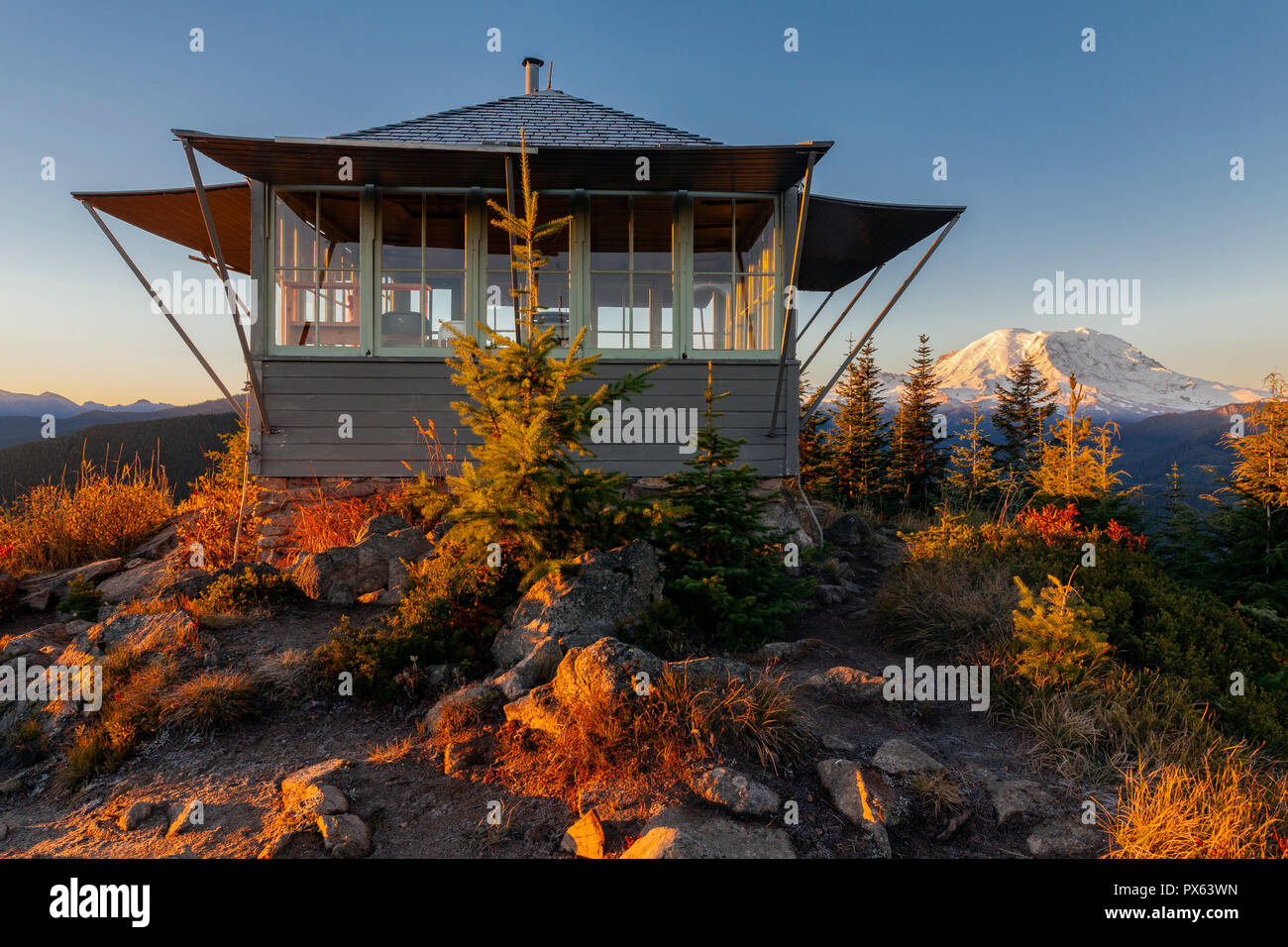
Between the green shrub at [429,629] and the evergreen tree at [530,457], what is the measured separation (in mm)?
331

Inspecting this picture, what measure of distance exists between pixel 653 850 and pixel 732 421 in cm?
618

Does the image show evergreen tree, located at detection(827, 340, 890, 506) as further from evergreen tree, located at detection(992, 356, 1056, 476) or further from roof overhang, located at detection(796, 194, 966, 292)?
roof overhang, located at detection(796, 194, 966, 292)

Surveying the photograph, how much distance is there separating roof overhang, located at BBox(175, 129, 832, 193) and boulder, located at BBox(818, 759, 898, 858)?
598cm

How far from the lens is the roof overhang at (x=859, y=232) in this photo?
25.2 ft

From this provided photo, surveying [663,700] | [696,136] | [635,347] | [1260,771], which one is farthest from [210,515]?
[1260,771]

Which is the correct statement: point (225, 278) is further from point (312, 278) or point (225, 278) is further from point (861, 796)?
point (861, 796)

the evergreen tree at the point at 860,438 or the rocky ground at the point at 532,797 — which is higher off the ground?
the evergreen tree at the point at 860,438

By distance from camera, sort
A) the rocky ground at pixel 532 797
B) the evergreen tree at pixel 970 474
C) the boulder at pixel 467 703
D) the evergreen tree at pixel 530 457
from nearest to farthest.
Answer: the rocky ground at pixel 532 797 < the boulder at pixel 467 703 < the evergreen tree at pixel 530 457 < the evergreen tree at pixel 970 474

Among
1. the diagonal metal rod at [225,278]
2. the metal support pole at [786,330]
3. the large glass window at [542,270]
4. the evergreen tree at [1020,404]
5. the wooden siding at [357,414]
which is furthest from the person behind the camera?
the evergreen tree at [1020,404]

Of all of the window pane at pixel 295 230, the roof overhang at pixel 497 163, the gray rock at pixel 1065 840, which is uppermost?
the roof overhang at pixel 497 163

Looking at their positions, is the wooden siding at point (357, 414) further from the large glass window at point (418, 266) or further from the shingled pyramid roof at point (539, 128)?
the shingled pyramid roof at point (539, 128)

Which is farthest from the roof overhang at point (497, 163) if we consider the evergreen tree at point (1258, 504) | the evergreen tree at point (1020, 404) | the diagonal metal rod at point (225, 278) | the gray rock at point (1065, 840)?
the evergreen tree at point (1020, 404)

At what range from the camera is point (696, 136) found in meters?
8.89

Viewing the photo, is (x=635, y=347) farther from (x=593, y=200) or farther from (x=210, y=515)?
(x=210, y=515)
